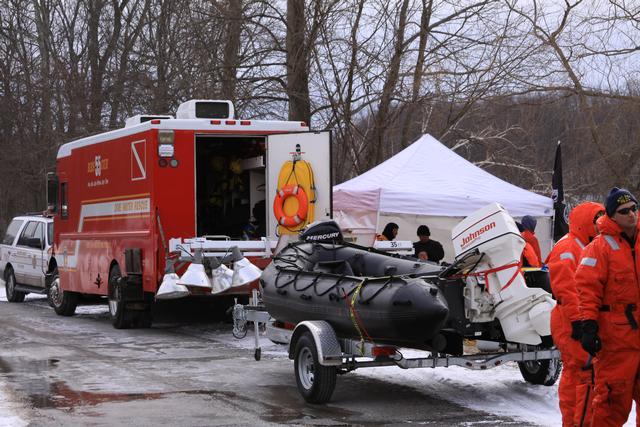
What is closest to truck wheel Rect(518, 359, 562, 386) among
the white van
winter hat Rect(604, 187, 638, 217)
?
winter hat Rect(604, 187, 638, 217)

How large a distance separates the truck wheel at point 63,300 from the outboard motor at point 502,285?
35.9 ft

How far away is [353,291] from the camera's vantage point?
9.11m

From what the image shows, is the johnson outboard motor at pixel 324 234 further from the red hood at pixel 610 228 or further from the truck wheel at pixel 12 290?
the truck wheel at pixel 12 290

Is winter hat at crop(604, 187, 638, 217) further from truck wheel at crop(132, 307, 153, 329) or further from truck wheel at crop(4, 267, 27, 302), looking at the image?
truck wheel at crop(4, 267, 27, 302)

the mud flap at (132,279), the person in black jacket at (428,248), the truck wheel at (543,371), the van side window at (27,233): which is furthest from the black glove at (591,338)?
the van side window at (27,233)

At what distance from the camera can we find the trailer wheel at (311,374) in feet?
30.0

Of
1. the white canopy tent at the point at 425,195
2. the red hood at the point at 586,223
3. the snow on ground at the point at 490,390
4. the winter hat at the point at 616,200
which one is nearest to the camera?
the winter hat at the point at 616,200

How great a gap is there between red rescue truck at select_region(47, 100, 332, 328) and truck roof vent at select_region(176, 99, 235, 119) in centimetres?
2

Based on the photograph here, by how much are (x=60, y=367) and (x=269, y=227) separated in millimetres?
4471

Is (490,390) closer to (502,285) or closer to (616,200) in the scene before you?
(502,285)

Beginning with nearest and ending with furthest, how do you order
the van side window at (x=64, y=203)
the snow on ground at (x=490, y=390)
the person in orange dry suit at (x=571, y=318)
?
the person in orange dry suit at (x=571, y=318)
the snow on ground at (x=490, y=390)
the van side window at (x=64, y=203)

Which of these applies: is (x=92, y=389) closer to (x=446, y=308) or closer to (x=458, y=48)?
(x=446, y=308)

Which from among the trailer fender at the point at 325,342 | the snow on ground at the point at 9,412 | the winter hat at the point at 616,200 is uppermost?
the winter hat at the point at 616,200

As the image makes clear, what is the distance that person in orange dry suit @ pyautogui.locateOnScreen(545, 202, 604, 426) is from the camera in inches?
271
